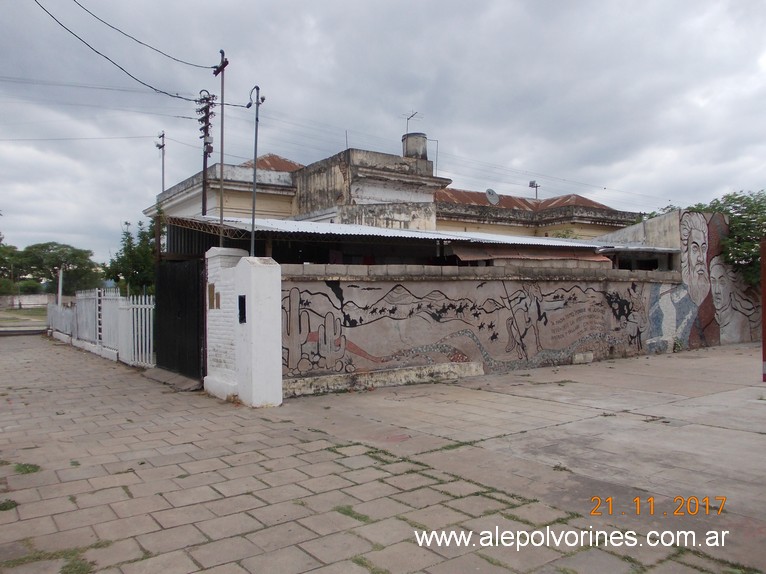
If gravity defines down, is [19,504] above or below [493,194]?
below

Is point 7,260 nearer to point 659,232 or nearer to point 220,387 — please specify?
point 220,387

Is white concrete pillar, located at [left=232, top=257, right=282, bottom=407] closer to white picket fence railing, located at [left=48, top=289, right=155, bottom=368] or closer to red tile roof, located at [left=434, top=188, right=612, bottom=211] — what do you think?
white picket fence railing, located at [left=48, top=289, right=155, bottom=368]

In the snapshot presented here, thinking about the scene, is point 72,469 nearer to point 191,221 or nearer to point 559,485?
point 559,485

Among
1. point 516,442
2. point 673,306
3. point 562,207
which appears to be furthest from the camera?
point 562,207

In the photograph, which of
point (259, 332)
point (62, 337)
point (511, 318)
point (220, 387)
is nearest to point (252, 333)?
point (259, 332)

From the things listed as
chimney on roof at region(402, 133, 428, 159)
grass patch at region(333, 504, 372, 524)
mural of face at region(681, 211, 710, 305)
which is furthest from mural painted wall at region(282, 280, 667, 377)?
chimney on roof at region(402, 133, 428, 159)

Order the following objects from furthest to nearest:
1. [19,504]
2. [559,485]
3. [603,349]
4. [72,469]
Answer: [603,349] < [72,469] < [559,485] < [19,504]

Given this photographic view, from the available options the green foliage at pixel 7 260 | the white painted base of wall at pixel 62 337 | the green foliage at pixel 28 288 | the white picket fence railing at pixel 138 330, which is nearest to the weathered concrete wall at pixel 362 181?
the white painted base of wall at pixel 62 337

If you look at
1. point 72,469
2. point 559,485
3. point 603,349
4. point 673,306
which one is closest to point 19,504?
point 72,469

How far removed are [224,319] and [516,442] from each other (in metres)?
4.68

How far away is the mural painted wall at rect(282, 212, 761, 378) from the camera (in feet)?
28.9

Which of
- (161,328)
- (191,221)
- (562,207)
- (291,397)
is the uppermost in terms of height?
(562,207)

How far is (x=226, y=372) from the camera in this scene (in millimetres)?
8289

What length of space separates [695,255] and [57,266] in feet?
205
